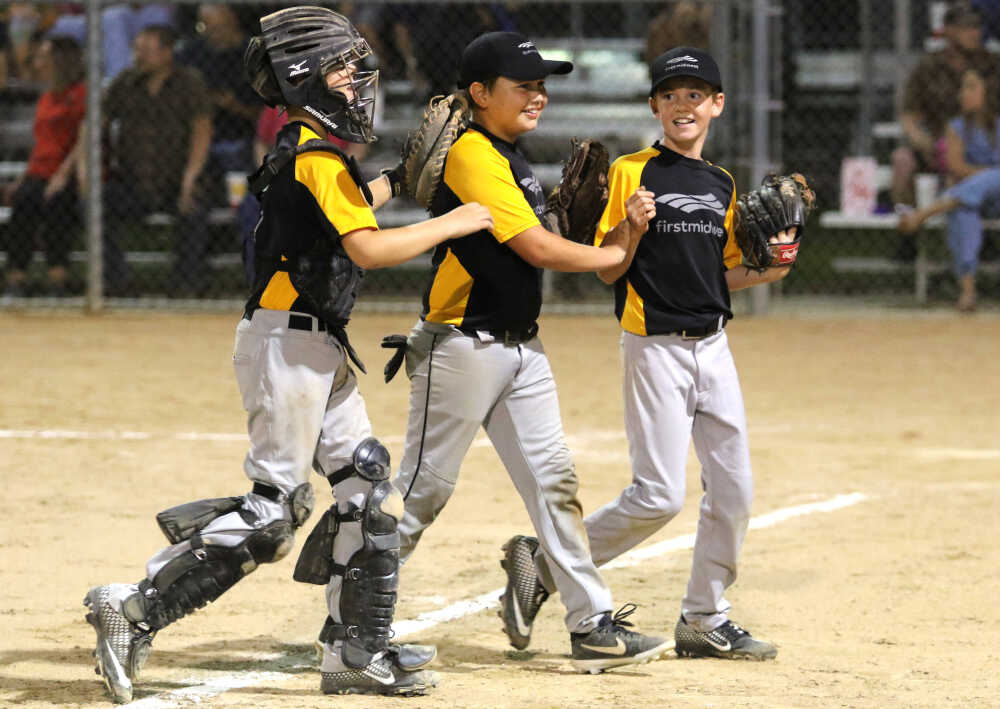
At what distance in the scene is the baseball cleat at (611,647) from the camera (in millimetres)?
4609

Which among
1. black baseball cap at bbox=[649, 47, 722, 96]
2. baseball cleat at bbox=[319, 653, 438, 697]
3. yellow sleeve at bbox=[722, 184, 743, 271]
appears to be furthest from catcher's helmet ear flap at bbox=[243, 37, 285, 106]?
baseball cleat at bbox=[319, 653, 438, 697]

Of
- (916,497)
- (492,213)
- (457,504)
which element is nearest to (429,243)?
(492,213)

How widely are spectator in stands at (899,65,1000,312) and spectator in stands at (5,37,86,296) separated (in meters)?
6.99

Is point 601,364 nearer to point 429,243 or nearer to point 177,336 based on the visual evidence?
point 177,336

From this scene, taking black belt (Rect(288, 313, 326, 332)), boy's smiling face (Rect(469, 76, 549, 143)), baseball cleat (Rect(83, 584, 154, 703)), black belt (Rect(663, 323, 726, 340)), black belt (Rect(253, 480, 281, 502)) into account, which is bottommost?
baseball cleat (Rect(83, 584, 154, 703))

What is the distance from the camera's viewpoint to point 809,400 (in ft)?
31.9

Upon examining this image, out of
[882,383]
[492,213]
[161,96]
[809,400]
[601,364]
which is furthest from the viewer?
[161,96]

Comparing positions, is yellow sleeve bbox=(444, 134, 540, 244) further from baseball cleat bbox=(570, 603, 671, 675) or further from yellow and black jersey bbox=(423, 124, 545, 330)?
baseball cleat bbox=(570, 603, 671, 675)

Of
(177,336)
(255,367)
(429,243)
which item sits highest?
(429,243)

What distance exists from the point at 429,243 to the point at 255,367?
1.87 ft

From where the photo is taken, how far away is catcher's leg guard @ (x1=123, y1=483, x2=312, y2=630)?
4234 millimetres

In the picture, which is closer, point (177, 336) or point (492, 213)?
point (492, 213)

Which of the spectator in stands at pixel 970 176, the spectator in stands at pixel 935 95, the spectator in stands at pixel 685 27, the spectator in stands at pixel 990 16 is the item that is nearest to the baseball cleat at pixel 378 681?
the spectator in stands at pixel 685 27

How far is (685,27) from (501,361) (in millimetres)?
9564
